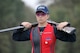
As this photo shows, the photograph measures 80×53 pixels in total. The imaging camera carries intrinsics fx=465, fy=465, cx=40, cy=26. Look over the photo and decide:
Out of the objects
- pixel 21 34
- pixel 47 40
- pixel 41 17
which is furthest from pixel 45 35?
pixel 21 34

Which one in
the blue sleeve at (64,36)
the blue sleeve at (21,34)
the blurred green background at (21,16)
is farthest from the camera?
the blurred green background at (21,16)

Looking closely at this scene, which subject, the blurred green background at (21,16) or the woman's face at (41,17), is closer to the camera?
the woman's face at (41,17)

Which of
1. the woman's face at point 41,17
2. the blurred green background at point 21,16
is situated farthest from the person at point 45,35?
the blurred green background at point 21,16

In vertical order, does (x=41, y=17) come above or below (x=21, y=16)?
above

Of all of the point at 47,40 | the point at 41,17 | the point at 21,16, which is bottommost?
the point at 21,16

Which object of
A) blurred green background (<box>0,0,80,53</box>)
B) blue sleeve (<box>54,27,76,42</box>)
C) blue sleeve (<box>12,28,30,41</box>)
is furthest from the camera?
blurred green background (<box>0,0,80,53</box>)

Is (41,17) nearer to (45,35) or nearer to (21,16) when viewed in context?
(45,35)

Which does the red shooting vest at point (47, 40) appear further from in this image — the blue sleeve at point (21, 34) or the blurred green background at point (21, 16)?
the blurred green background at point (21, 16)

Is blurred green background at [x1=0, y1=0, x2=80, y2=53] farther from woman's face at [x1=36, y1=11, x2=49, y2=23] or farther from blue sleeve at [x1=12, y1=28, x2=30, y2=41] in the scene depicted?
woman's face at [x1=36, y1=11, x2=49, y2=23]

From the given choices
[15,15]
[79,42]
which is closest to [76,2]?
[79,42]

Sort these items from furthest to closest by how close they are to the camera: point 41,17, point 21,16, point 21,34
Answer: point 21,16 → point 21,34 → point 41,17

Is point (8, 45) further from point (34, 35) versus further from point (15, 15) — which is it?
point (34, 35)

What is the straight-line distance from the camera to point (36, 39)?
20.2ft

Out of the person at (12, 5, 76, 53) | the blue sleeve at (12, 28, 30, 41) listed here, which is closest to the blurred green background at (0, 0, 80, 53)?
the blue sleeve at (12, 28, 30, 41)
